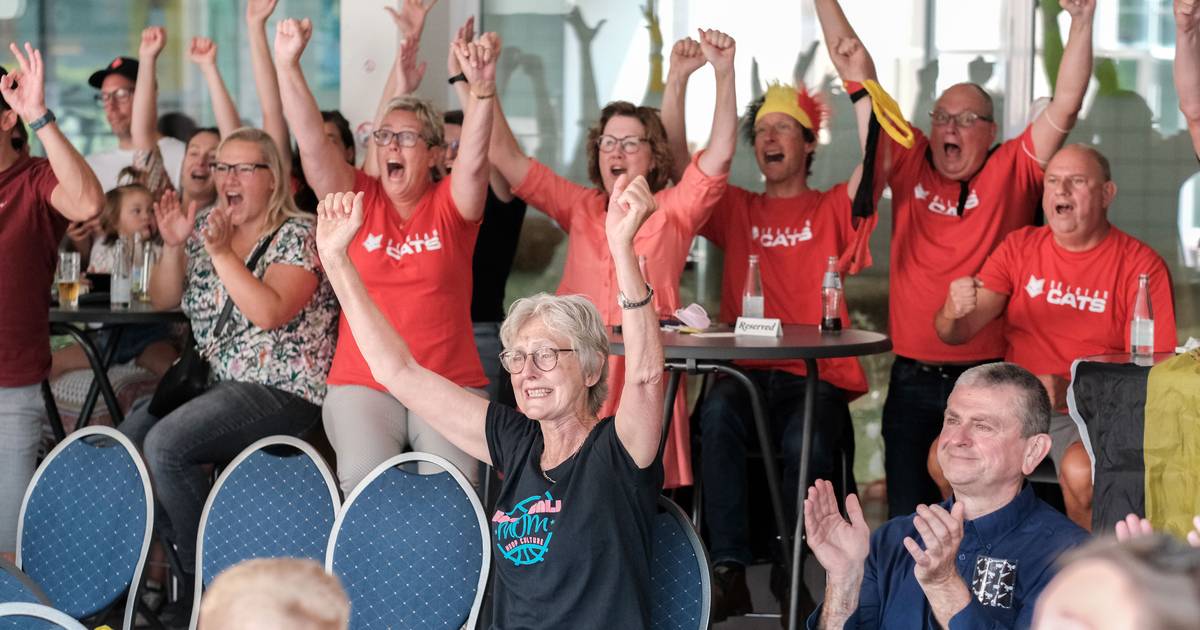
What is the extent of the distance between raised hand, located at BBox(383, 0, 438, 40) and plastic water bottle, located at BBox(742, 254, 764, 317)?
1683mm

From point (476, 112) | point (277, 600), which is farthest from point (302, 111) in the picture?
point (277, 600)

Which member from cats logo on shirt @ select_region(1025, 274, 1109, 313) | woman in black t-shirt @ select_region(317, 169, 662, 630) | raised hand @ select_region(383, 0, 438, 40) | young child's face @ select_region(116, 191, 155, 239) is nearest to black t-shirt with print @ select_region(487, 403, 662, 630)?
woman in black t-shirt @ select_region(317, 169, 662, 630)

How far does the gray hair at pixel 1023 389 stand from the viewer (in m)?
2.64

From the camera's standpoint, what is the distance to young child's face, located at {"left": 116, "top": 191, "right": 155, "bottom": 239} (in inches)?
214

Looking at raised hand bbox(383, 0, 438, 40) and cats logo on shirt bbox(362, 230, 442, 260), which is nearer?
cats logo on shirt bbox(362, 230, 442, 260)

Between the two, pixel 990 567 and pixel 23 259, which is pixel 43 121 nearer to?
pixel 23 259

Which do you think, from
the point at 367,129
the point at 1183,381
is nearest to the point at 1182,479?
the point at 1183,381

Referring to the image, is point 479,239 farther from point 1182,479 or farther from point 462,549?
point 1182,479

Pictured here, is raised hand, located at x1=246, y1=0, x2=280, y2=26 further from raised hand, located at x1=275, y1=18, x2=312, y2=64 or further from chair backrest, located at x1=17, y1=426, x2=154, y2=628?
chair backrest, located at x1=17, y1=426, x2=154, y2=628

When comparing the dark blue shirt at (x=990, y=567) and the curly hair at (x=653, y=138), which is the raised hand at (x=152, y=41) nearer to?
the curly hair at (x=653, y=138)

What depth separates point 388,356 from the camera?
2.94m

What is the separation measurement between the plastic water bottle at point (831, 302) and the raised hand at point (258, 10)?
2.09 metres

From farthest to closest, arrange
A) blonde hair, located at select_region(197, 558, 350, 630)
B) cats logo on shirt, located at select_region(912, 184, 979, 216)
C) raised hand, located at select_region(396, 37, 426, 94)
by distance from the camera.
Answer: raised hand, located at select_region(396, 37, 426, 94)
cats logo on shirt, located at select_region(912, 184, 979, 216)
blonde hair, located at select_region(197, 558, 350, 630)

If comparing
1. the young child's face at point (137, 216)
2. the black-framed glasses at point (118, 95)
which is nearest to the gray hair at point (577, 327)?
the young child's face at point (137, 216)
